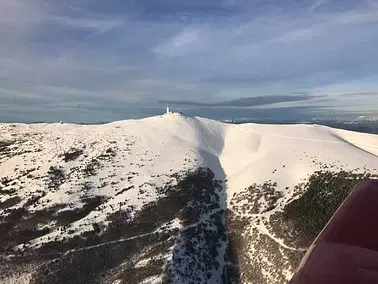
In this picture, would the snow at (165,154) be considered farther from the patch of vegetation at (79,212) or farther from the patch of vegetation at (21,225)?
the patch of vegetation at (21,225)

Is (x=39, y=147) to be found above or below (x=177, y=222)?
above

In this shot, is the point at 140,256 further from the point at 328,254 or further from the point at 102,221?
the point at 328,254

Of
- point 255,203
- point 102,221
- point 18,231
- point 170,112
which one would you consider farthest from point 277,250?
point 170,112

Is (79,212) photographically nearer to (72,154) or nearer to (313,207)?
(72,154)

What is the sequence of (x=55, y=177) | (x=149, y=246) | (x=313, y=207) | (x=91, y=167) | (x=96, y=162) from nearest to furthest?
1. (x=149, y=246)
2. (x=313, y=207)
3. (x=55, y=177)
4. (x=91, y=167)
5. (x=96, y=162)

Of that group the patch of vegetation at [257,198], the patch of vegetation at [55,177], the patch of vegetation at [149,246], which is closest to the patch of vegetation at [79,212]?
the patch of vegetation at [149,246]

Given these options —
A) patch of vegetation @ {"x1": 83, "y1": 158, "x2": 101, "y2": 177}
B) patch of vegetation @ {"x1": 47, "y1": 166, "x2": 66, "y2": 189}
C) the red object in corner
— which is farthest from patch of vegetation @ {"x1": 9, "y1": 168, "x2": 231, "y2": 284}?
the red object in corner

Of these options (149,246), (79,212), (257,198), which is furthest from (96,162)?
(257,198)

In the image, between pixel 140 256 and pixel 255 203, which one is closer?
pixel 140 256
